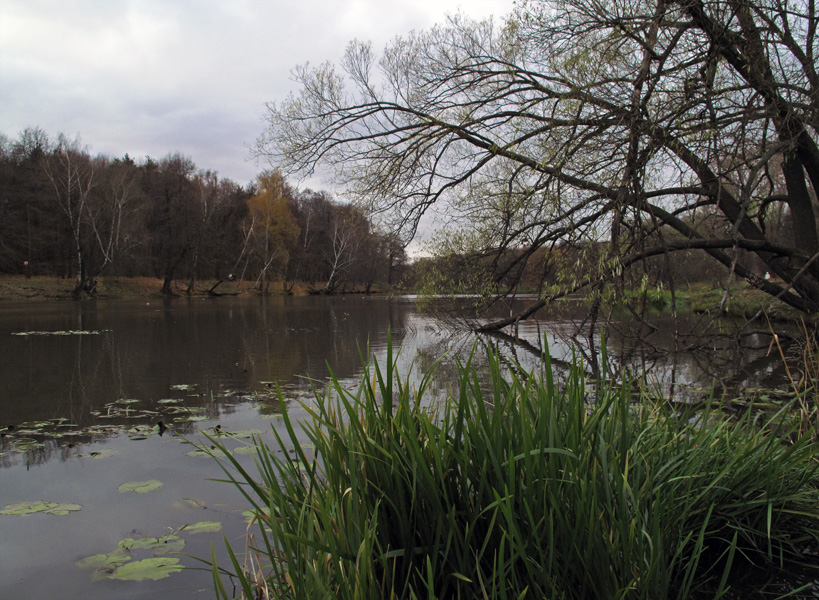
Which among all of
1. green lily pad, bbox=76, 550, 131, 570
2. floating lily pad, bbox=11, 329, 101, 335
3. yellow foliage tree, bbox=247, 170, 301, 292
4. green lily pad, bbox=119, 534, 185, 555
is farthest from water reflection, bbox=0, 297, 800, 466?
yellow foliage tree, bbox=247, 170, 301, 292

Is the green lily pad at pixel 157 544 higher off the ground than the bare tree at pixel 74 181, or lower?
lower

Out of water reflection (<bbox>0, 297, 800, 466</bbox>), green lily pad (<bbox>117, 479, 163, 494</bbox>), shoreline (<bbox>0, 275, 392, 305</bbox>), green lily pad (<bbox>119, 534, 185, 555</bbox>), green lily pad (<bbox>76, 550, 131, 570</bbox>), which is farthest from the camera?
shoreline (<bbox>0, 275, 392, 305</bbox>)

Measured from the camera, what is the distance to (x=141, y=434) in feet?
16.8

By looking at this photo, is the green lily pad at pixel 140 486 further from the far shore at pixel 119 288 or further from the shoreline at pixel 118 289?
the far shore at pixel 119 288

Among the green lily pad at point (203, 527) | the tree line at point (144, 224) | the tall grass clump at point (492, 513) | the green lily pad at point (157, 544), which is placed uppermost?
the tree line at point (144, 224)

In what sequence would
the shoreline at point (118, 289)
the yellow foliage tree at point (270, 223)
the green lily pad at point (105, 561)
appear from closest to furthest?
the green lily pad at point (105, 561), the shoreline at point (118, 289), the yellow foliage tree at point (270, 223)

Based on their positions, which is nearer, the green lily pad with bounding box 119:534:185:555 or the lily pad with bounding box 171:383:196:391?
the green lily pad with bounding box 119:534:185:555

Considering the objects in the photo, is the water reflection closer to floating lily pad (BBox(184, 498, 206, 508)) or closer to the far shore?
floating lily pad (BBox(184, 498, 206, 508))

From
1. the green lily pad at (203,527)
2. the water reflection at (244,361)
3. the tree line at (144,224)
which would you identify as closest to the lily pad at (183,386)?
the water reflection at (244,361)

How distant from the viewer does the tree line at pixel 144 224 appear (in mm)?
37000

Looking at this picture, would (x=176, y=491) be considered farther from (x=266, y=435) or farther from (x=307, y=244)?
(x=307, y=244)

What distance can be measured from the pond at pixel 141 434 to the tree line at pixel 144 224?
25253 mm

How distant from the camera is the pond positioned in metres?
2.79

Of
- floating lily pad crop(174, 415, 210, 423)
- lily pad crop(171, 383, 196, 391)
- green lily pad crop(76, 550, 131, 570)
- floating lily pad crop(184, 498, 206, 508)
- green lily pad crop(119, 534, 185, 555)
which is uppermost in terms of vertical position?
lily pad crop(171, 383, 196, 391)
